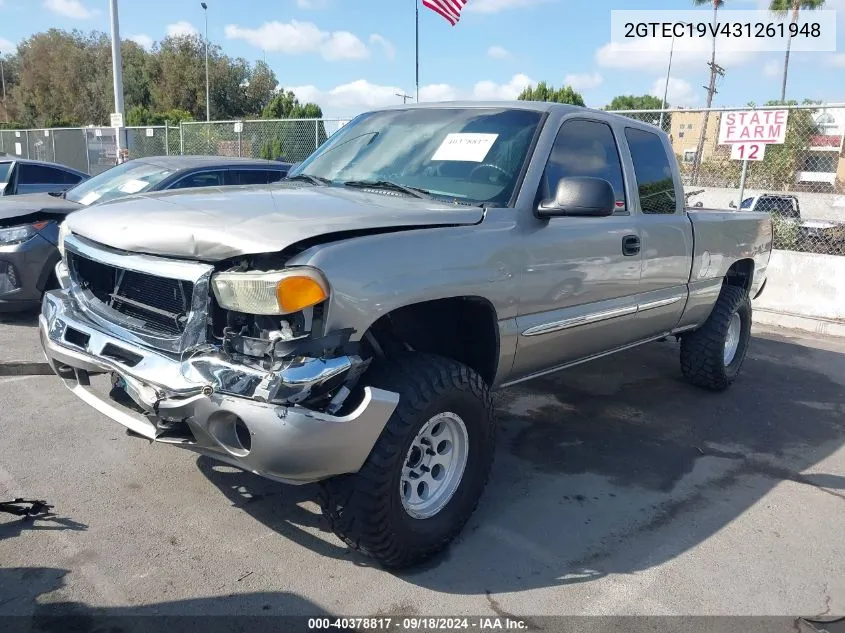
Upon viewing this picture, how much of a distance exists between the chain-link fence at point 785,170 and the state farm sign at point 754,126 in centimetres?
3

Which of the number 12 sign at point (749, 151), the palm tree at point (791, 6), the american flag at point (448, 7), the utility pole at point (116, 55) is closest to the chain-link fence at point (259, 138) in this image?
the utility pole at point (116, 55)

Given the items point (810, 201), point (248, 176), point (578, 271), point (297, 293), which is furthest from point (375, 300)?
point (810, 201)

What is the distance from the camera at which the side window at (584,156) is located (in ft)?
12.2

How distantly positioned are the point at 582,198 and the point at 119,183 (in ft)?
18.6

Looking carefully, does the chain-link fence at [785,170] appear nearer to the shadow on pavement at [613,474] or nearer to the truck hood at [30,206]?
the shadow on pavement at [613,474]

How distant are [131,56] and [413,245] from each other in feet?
173

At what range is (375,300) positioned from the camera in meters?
2.62

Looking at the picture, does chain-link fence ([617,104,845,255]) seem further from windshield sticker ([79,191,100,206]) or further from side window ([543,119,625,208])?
windshield sticker ([79,191,100,206])

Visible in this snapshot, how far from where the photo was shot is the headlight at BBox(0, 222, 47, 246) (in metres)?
6.07

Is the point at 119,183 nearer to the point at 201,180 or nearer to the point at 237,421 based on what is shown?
the point at 201,180

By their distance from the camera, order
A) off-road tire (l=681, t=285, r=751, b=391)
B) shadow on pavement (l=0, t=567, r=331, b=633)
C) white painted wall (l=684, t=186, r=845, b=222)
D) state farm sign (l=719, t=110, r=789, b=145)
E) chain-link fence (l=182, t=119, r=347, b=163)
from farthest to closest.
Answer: chain-link fence (l=182, t=119, r=347, b=163) < white painted wall (l=684, t=186, r=845, b=222) < state farm sign (l=719, t=110, r=789, b=145) < off-road tire (l=681, t=285, r=751, b=391) < shadow on pavement (l=0, t=567, r=331, b=633)

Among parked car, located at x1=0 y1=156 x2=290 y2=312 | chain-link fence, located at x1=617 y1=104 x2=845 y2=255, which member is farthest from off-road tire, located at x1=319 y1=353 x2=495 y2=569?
chain-link fence, located at x1=617 y1=104 x2=845 y2=255

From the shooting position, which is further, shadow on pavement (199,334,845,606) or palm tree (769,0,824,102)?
palm tree (769,0,824,102)

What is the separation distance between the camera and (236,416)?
2438 mm
